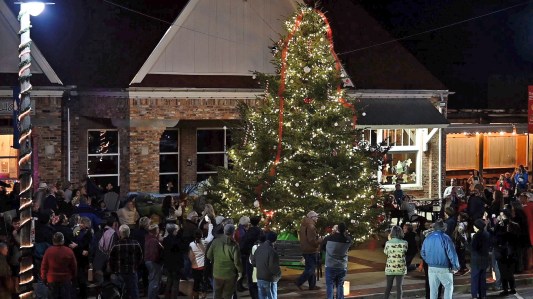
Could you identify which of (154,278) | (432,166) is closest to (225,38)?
(432,166)

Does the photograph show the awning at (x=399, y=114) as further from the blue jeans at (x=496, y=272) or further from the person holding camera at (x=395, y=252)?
the person holding camera at (x=395, y=252)

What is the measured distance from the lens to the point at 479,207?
2484 centimetres

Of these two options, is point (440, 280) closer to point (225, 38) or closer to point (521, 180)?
point (225, 38)

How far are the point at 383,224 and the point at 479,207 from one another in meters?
2.49

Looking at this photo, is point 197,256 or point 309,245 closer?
point 197,256

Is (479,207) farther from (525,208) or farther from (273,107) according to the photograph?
(273,107)

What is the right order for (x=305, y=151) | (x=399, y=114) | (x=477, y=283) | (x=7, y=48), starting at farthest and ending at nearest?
(x=399, y=114) < (x=7, y=48) < (x=305, y=151) < (x=477, y=283)

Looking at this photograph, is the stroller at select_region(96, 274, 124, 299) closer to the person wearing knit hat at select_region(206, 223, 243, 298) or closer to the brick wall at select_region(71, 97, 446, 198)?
the person wearing knit hat at select_region(206, 223, 243, 298)

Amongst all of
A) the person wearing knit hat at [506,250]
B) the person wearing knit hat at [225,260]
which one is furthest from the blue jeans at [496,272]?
the person wearing knit hat at [225,260]

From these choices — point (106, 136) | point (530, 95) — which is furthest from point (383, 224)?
point (530, 95)

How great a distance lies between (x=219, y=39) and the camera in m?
30.4

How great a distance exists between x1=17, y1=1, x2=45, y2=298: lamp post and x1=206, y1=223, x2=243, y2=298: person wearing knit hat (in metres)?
3.99

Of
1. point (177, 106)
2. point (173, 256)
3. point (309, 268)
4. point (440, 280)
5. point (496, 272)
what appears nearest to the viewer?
point (440, 280)

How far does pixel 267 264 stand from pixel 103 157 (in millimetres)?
15434
